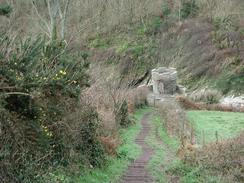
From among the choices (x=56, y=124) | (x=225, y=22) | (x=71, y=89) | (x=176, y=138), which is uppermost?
(x=225, y=22)

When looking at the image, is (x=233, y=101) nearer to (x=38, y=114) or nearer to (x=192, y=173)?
(x=192, y=173)

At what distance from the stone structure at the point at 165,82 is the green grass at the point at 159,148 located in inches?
644

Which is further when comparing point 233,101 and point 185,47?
point 185,47

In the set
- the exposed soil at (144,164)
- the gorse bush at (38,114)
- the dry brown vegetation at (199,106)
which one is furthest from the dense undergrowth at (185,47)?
the gorse bush at (38,114)

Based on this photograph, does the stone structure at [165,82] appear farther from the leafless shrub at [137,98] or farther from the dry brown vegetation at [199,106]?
the dry brown vegetation at [199,106]

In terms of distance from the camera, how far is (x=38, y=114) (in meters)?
12.5

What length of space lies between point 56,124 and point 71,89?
4.36ft

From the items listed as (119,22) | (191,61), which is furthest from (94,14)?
(191,61)

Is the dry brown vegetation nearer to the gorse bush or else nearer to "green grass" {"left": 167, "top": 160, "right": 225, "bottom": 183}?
"green grass" {"left": 167, "top": 160, "right": 225, "bottom": 183}

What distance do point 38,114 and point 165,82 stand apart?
40.3m

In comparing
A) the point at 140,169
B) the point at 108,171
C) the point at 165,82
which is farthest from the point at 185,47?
the point at 108,171

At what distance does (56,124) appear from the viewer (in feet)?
45.2

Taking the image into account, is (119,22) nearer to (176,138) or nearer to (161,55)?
(161,55)

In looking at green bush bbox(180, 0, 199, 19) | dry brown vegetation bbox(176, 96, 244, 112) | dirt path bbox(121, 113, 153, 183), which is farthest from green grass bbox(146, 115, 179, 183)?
green bush bbox(180, 0, 199, 19)
